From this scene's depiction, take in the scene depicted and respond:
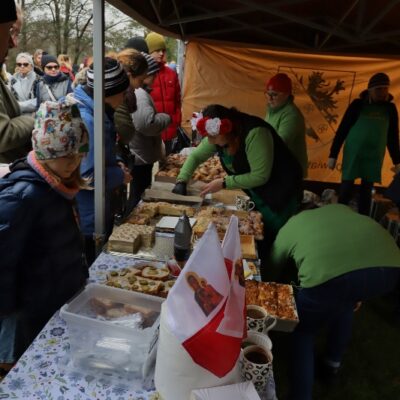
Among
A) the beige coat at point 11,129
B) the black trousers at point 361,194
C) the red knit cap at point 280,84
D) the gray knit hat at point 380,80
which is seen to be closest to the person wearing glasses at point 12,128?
the beige coat at point 11,129

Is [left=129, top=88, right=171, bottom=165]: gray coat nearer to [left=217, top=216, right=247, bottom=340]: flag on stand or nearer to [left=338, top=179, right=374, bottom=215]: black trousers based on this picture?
[left=338, top=179, right=374, bottom=215]: black trousers

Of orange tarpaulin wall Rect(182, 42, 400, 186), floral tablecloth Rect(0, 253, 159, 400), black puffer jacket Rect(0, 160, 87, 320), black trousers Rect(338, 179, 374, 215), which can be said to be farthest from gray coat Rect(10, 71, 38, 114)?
floral tablecloth Rect(0, 253, 159, 400)

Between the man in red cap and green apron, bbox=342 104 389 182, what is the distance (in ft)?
3.38

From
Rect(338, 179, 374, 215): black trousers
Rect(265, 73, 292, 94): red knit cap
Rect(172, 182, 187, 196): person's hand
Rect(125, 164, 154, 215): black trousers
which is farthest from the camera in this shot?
Rect(338, 179, 374, 215): black trousers

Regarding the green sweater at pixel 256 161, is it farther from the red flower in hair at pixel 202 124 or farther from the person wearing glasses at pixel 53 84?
the person wearing glasses at pixel 53 84

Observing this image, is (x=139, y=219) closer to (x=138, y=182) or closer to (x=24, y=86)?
(x=138, y=182)

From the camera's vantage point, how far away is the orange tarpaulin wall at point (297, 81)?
5.86 m

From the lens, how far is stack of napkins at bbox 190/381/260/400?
3.10 ft

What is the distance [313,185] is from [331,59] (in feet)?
6.22

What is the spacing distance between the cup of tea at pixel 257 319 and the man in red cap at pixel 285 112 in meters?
2.64

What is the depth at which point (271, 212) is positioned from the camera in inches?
109

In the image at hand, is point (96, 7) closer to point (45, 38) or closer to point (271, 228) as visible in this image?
point (271, 228)

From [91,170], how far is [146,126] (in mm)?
1366

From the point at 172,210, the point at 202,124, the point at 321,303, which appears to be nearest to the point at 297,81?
the point at 202,124
